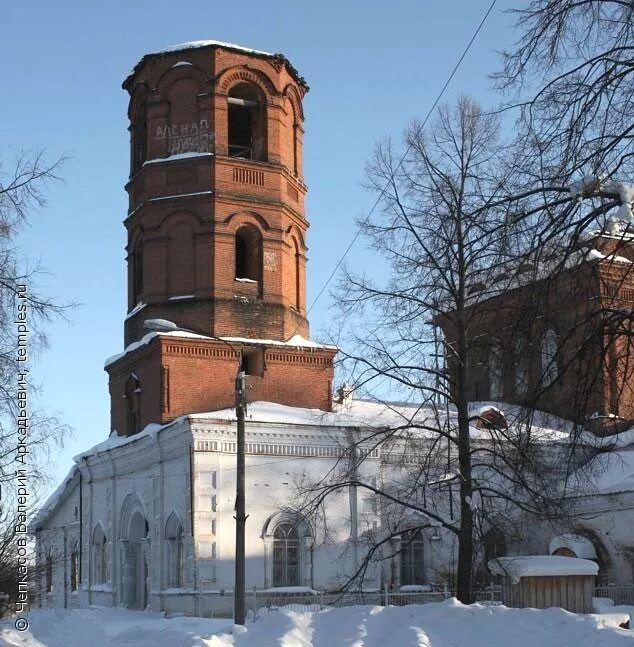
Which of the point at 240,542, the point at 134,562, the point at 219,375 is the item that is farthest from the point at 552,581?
the point at 134,562

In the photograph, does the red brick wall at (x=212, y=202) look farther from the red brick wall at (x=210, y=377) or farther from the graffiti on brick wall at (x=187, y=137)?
the red brick wall at (x=210, y=377)

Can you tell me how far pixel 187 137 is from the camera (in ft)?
89.7

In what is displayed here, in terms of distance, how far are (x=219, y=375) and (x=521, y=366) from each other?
17.0 meters

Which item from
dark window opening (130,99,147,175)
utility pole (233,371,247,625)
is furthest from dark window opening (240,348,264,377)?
utility pole (233,371,247,625)

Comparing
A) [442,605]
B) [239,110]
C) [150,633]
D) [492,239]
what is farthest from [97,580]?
[492,239]

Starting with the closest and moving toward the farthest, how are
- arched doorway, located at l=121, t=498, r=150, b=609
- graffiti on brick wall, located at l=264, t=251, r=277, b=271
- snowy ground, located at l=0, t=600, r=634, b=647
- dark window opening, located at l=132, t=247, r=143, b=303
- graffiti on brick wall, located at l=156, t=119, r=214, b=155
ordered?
1. snowy ground, located at l=0, t=600, r=634, b=647
2. graffiti on brick wall, located at l=264, t=251, r=277, b=271
3. graffiti on brick wall, located at l=156, t=119, r=214, b=155
4. arched doorway, located at l=121, t=498, r=150, b=609
5. dark window opening, located at l=132, t=247, r=143, b=303

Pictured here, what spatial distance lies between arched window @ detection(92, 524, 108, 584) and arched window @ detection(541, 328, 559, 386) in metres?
21.5

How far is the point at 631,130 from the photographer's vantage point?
8.27 metres

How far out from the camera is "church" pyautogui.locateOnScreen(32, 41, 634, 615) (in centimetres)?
2486

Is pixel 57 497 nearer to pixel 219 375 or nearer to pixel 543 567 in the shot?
pixel 219 375

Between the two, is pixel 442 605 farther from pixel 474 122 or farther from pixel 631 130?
pixel 474 122

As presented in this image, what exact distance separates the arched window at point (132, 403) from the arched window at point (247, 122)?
6510 mm

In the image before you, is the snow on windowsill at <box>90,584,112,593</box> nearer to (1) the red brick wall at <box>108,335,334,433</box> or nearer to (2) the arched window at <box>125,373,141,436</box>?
(2) the arched window at <box>125,373,141,436</box>

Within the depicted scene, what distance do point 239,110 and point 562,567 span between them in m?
17.1
